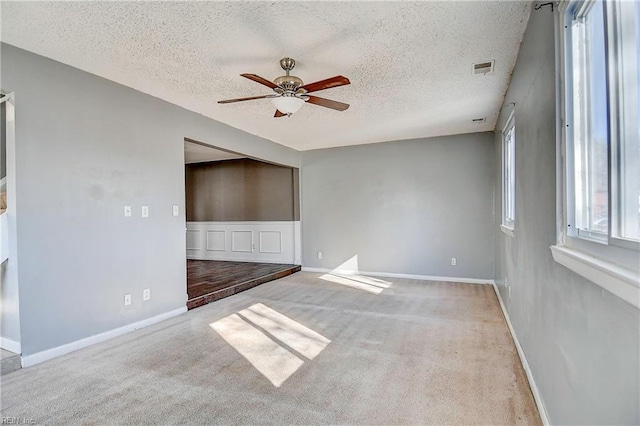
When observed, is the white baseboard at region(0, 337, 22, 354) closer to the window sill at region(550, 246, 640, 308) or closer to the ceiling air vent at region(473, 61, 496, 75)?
the window sill at region(550, 246, 640, 308)

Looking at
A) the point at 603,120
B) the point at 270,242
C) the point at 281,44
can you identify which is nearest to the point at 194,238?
the point at 270,242

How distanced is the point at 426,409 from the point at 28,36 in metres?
3.63

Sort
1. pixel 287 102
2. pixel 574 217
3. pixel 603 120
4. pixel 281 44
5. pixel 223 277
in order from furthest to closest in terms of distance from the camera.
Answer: pixel 223 277
pixel 287 102
pixel 281 44
pixel 574 217
pixel 603 120

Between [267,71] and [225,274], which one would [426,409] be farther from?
[225,274]

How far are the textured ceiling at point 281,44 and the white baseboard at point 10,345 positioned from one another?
2.26 metres

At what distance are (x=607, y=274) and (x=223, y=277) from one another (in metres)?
5.09

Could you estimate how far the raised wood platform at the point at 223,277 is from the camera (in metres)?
4.34

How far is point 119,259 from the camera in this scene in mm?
3168

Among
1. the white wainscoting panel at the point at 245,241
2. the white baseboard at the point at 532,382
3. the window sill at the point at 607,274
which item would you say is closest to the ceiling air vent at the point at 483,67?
the window sill at the point at 607,274

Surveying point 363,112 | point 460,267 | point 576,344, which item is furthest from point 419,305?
point 576,344

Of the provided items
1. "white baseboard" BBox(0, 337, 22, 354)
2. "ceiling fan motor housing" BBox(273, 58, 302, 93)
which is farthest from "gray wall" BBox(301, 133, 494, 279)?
"white baseboard" BBox(0, 337, 22, 354)

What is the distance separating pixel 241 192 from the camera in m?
7.14

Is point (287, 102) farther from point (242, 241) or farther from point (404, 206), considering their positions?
point (242, 241)

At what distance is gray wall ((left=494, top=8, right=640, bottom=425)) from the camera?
3.12 ft
